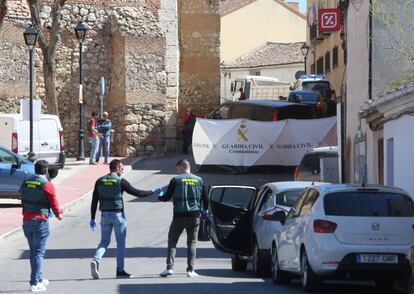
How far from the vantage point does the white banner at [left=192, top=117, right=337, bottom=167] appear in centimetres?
3750

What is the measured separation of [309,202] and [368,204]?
0.97m

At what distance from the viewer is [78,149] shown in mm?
42531

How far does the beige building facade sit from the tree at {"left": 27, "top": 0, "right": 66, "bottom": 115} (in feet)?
119

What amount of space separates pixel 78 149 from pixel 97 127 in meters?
2.25

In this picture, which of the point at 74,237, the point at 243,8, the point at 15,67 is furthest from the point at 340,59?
the point at 243,8

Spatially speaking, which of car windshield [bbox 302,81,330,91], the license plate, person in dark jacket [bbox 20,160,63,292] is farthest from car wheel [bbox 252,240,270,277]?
car windshield [bbox 302,81,330,91]

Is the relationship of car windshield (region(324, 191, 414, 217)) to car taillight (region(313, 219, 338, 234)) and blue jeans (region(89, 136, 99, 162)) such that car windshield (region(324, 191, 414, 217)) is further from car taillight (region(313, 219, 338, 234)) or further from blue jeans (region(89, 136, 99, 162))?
blue jeans (region(89, 136, 99, 162))

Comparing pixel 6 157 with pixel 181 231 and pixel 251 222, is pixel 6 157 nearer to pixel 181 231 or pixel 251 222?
pixel 251 222

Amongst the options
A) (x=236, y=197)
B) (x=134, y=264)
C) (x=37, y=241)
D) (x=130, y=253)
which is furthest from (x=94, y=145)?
(x=37, y=241)

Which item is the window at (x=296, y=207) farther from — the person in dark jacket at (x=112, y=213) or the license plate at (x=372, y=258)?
the person in dark jacket at (x=112, y=213)

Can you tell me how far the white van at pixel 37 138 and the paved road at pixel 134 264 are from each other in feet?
11.1

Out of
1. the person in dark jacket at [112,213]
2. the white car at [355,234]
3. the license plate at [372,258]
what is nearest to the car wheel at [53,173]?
the person in dark jacket at [112,213]

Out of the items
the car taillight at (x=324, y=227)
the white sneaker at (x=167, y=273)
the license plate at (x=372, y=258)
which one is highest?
the car taillight at (x=324, y=227)

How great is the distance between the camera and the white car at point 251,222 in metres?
17.8
